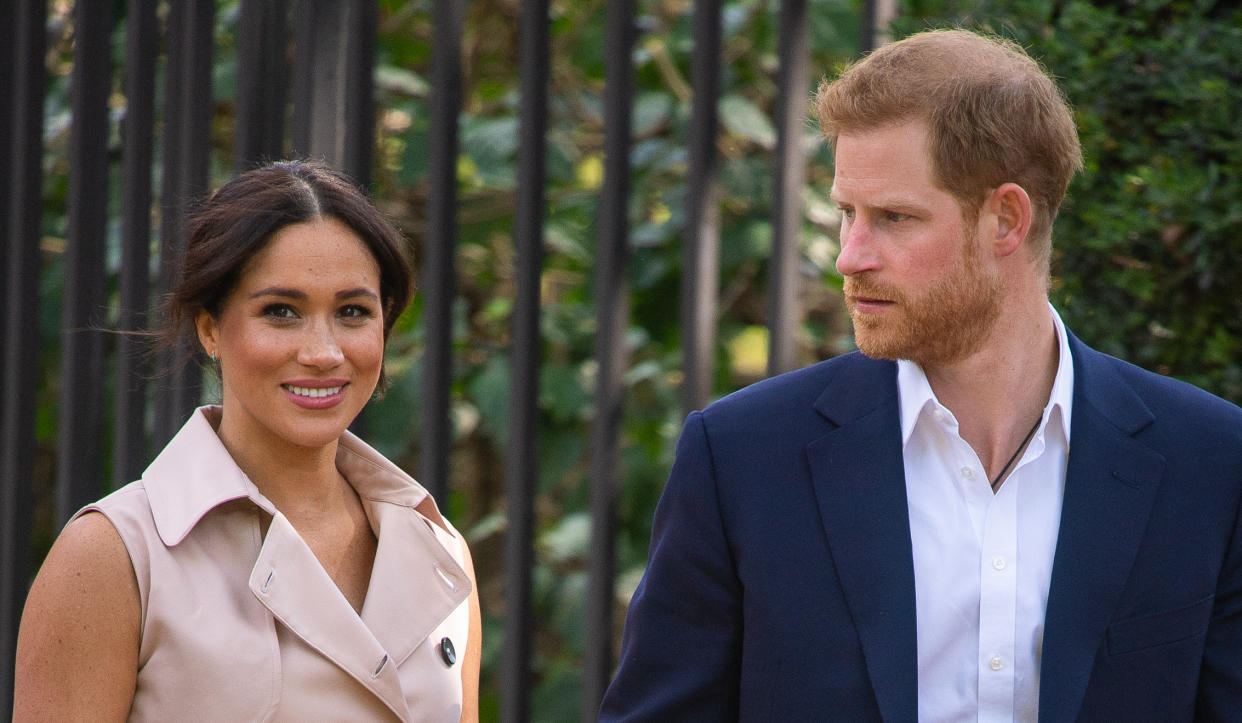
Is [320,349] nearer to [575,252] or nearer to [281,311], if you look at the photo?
[281,311]

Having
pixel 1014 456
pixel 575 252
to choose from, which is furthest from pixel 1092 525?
pixel 575 252

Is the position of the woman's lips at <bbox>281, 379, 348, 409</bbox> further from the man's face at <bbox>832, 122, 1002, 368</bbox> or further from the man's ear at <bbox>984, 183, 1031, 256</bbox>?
the man's ear at <bbox>984, 183, 1031, 256</bbox>

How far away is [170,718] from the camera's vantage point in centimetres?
207

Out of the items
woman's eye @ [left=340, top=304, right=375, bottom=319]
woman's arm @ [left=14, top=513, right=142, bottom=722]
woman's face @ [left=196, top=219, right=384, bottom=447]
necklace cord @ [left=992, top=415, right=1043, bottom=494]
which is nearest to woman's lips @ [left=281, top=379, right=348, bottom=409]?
woman's face @ [left=196, top=219, right=384, bottom=447]

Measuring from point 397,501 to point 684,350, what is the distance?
2.28ft

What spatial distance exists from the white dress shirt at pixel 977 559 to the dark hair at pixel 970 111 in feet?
0.99

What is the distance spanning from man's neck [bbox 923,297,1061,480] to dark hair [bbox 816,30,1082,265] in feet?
0.48

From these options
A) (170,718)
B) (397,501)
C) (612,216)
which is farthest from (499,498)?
(170,718)

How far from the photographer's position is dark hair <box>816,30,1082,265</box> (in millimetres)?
2119

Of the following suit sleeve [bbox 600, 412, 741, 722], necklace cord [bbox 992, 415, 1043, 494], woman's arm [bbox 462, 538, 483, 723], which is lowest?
woman's arm [bbox 462, 538, 483, 723]

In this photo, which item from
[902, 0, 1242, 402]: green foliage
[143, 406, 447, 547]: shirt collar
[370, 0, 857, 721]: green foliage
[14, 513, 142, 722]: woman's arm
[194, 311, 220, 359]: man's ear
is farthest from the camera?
[370, 0, 857, 721]: green foliage

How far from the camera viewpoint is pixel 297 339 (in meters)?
2.23

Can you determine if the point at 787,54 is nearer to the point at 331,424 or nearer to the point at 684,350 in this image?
the point at 684,350

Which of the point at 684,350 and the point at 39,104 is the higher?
the point at 39,104
